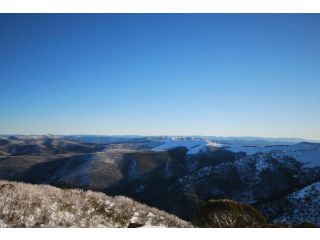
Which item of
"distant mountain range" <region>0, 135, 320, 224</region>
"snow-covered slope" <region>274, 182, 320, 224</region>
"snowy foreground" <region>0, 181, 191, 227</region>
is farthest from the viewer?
"distant mountain range" <region>0, 135, 320, 224</region>

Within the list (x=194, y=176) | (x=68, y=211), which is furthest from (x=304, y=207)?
(x=194, y=176)

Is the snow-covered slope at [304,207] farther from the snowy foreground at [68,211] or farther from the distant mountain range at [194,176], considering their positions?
the snowy foreground at [68,211]

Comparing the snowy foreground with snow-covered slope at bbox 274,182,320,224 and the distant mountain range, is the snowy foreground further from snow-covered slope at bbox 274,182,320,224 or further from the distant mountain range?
the distant mountain range

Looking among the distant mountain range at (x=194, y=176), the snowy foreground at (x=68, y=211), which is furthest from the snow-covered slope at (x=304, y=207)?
the snowy foreground at (x=68, y=211)

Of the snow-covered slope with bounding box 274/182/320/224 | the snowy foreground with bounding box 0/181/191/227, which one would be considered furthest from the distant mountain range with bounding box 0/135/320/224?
the snowy foreground with bounding box 0/181/191/227
